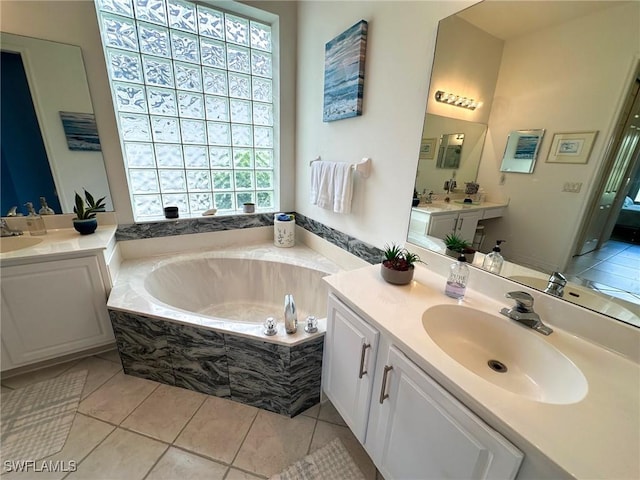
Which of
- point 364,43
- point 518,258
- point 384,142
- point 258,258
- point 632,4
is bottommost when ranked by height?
point 258,258

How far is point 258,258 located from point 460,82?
1.91 metres

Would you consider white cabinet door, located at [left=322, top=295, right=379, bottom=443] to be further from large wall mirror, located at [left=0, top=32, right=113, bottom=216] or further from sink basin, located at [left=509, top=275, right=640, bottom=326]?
large wall mirror, located at [left=0, top=32, right=113, bottom=216]

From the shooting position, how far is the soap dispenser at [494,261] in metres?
1.16

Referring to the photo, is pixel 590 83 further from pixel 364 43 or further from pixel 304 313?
pixel 304 313

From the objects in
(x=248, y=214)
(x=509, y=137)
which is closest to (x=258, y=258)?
(x=248, y=214)

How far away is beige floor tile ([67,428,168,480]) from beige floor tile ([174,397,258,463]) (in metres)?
0.12

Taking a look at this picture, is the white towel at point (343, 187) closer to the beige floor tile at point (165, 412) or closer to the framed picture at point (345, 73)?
the framed picture at point (345, 73)

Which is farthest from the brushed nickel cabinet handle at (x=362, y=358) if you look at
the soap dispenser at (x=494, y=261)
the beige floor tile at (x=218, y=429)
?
the beige floor tile at (x=218, y=429)

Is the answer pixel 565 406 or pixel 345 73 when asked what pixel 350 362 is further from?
pixel 345 73

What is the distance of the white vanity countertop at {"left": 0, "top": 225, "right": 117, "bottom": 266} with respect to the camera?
144cm

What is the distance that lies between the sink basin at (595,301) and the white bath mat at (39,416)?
2391 mm

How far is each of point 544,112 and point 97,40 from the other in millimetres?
2615

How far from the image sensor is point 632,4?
78cm

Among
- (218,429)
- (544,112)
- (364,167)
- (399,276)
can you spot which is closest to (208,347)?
(218,429)
